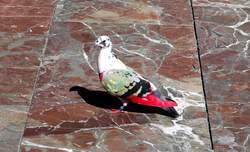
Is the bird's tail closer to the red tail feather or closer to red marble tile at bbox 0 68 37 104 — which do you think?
the red tail feather

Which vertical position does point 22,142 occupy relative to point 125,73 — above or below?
below

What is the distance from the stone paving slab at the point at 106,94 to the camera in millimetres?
5567

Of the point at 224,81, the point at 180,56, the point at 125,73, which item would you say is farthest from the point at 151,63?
the point at 125,73

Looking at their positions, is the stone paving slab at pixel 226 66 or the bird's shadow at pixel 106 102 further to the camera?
the bird's shadow at pixel 106 102

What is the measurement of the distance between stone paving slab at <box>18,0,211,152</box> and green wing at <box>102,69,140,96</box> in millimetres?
459

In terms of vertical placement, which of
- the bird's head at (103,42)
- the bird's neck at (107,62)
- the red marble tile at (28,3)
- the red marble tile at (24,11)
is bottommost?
the red marble tile at (24,11)

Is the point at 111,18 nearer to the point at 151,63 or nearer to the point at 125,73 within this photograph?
the point at 151,63

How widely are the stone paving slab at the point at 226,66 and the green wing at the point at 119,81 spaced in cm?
112

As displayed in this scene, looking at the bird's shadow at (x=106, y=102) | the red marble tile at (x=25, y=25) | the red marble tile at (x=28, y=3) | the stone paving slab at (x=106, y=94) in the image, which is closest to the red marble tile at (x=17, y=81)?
the stone paving slab at (x=106, y=94)

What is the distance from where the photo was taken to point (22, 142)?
5.54 meters

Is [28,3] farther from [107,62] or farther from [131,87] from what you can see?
[131,87]

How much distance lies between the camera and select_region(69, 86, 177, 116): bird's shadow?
5.97 metres

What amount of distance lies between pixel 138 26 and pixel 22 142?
323 centimetres

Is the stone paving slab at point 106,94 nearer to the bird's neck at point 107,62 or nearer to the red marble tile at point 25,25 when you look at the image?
the red marble tile at point 25,25
